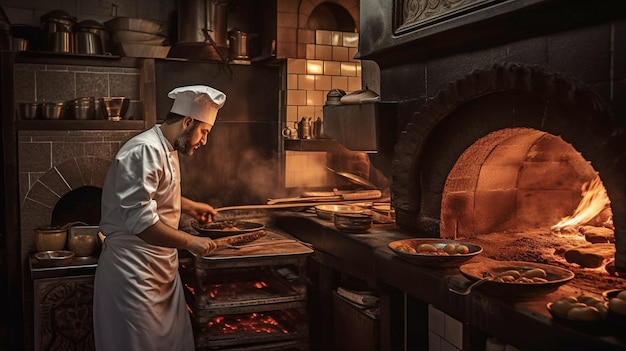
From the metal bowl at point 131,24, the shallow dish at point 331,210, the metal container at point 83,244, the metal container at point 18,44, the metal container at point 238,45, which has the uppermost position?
the metal bowl at point 131,24

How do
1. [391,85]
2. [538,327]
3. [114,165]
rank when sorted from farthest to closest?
[391,85] → [114,165] → [538,327]

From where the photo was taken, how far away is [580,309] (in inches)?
96.7

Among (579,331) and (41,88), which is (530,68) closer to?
(579,331)

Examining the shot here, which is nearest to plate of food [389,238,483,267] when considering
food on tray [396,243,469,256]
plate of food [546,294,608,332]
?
food on tray [396,243,469,256]

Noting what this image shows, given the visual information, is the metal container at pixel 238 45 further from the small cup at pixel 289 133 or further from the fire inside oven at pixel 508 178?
the fire inside oven at pixel 508 178

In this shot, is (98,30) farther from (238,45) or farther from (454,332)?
(454,332)

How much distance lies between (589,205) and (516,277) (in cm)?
155

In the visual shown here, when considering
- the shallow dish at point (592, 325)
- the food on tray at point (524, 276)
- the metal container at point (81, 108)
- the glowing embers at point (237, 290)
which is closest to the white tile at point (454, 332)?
the food on tray at point (524, 276)

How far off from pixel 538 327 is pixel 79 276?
3.57 meters

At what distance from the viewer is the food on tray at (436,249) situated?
139 inches

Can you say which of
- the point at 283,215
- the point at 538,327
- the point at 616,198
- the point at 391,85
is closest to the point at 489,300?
the point at 538,327

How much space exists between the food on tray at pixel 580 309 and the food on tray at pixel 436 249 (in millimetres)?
904

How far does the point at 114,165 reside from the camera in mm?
3760

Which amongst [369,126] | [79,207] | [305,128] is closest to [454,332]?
[369,126]
